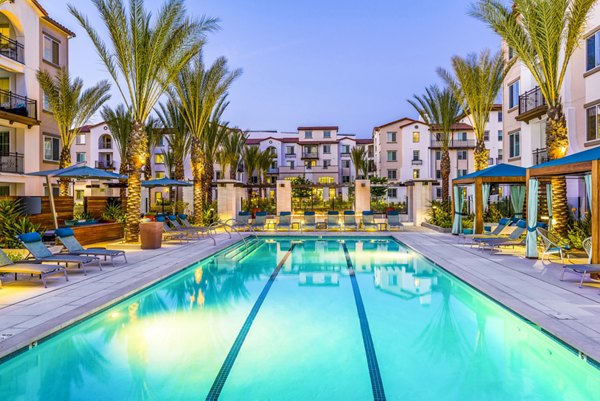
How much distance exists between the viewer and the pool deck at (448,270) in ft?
18.7

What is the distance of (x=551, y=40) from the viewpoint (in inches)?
515

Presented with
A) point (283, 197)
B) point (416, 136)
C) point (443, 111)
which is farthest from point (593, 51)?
point (416, 136)

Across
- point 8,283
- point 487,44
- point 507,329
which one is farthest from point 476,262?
point 487,44

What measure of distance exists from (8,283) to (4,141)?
18.5 metres

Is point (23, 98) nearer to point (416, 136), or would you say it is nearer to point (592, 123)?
point (592, 123)

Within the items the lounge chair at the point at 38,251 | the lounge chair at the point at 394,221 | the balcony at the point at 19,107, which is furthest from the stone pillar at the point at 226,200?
the lounge chair at the point at 38,251

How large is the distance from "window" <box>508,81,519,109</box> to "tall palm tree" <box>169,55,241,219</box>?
55.0 ft

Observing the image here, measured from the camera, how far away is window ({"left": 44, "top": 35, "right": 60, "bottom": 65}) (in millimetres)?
25094

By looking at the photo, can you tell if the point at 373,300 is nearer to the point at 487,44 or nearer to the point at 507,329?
the point at 507,329

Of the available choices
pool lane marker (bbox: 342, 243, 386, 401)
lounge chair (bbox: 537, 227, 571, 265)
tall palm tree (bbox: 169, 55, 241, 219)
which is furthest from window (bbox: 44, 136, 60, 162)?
lounge chair (bbox: 537, 227, 571, 265)

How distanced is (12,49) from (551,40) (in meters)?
25.9

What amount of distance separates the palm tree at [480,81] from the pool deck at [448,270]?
360 inches

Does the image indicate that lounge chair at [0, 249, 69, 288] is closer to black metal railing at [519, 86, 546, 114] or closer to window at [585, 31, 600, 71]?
window at [585, 31, 600, 71]

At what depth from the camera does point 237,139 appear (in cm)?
3669
